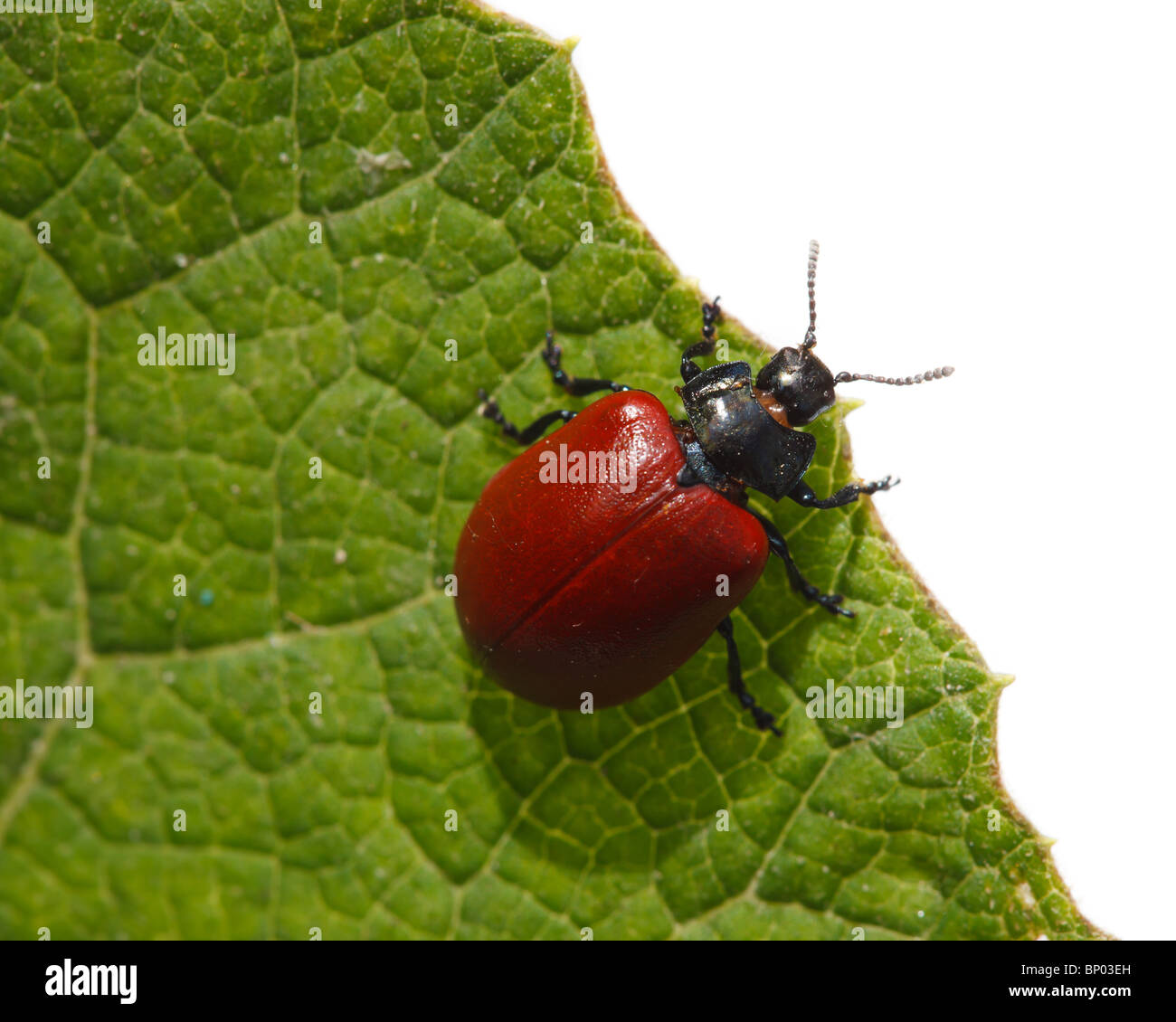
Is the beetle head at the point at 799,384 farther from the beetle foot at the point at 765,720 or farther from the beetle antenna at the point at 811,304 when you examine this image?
the beetle foot at the point at 765,720

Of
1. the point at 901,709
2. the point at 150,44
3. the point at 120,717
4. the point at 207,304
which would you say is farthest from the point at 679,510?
the point at 150,44

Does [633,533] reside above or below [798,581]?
above

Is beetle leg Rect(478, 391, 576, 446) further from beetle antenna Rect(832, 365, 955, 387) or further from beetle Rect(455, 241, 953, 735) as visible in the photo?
beetle antenna Rect(832, 365, 955, 387)

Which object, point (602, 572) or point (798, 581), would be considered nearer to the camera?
point (602, 572)

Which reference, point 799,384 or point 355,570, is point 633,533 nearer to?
point 799,384

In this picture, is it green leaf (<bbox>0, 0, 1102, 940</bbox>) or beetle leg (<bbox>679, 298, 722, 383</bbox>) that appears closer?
green leaf (<bbox>0, 0, 1102, 940</bbox>)

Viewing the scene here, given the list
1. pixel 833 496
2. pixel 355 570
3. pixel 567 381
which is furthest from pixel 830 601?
pixel 355 570

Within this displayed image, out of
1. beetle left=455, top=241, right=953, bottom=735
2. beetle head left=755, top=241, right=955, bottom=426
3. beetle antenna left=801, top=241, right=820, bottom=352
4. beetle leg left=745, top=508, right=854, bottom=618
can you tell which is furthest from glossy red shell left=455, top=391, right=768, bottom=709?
beetle antenna left=801, top=241, right=820, bottom=352
